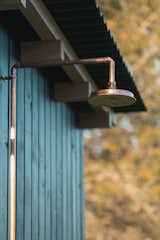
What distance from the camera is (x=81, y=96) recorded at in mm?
5691

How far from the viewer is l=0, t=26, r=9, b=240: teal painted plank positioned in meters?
4.20

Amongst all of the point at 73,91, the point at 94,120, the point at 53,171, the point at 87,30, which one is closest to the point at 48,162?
the point at 53,171

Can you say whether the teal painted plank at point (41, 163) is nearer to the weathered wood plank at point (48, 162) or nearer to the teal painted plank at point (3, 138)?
the weathered wood plank at point (48, 162)

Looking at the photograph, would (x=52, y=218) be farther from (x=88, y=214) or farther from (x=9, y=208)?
(x=88, y=214)

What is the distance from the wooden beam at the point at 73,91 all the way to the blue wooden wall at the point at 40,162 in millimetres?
110

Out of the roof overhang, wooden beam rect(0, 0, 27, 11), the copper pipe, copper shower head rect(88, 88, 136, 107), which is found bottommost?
the copper pipe

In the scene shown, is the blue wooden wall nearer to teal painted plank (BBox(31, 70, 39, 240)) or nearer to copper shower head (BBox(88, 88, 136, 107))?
teal painted plank (BBox(31, 70, 39, 240))

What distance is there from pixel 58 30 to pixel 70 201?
2.02 meters

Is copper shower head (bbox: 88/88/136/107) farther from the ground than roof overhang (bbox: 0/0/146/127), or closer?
closer

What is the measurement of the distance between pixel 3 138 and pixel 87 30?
91 cm

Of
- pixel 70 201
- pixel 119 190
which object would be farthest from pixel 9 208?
pixel 119 190

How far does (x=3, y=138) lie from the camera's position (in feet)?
14.1

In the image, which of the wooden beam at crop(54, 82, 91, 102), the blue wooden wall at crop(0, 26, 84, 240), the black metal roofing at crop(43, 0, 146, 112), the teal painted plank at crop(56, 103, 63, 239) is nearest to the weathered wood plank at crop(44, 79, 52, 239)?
the blue wooden wall at crop(0, 26, 84, 240)

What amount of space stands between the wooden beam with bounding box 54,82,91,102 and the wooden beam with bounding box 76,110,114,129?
3.70 ft
